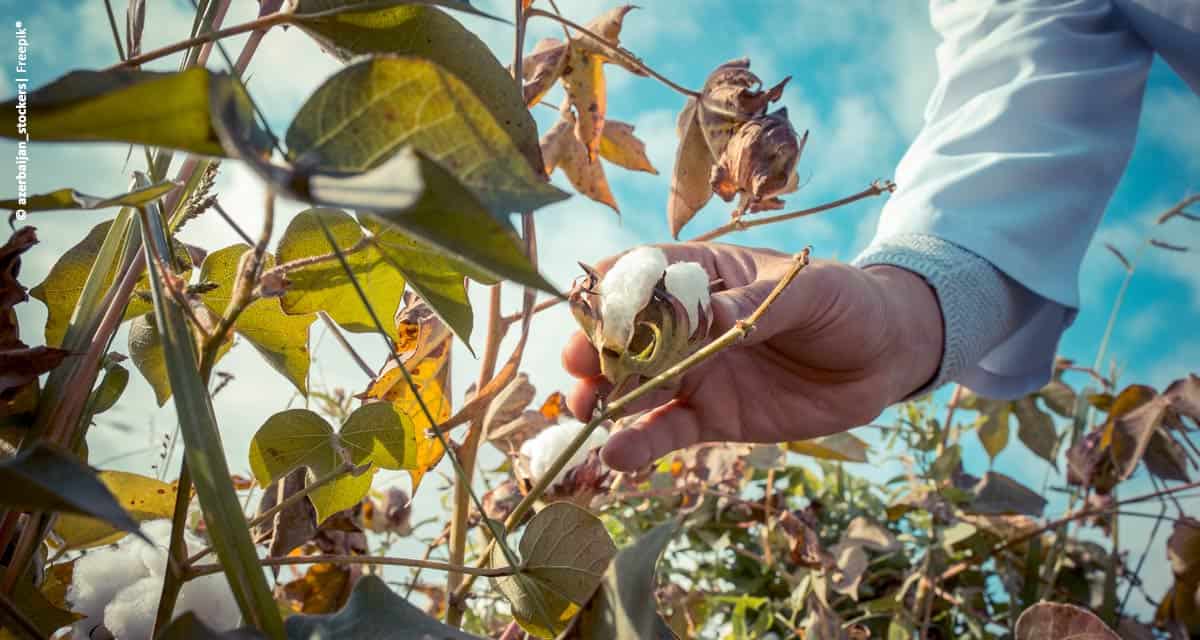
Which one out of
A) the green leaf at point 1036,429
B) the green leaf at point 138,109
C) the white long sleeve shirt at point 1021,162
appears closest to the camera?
the green leaf at point 138,109

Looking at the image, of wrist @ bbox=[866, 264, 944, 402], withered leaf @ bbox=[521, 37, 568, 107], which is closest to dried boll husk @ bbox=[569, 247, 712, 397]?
withered leaf @ bbox=[521, 37, 568, 107]

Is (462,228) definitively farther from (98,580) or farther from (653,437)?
(653,437)

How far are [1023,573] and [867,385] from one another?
0.47m

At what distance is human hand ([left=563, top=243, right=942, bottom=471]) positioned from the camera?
49 centimetres

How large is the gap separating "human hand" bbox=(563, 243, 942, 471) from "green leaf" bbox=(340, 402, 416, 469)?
13 centimetres

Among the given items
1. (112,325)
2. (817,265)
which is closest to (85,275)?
(112,325)

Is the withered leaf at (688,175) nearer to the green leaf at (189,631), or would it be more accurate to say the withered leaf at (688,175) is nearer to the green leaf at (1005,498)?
the green leaf at (189,631)

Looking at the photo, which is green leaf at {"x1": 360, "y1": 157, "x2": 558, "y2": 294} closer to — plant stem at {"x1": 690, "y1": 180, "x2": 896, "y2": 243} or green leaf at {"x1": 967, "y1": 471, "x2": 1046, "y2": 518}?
plant stem at {"x1": 690, "y1": 180, "x2": 896, "y2": 243}

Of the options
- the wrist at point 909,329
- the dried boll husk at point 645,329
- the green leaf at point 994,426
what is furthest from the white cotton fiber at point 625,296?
the green leaf at point 994,426

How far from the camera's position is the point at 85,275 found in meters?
0.33

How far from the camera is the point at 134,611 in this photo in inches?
10.6

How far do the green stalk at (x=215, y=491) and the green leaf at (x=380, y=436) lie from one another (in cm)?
15

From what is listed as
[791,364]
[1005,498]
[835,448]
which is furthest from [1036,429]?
[791,364]

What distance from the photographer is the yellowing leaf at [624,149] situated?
59 cm
